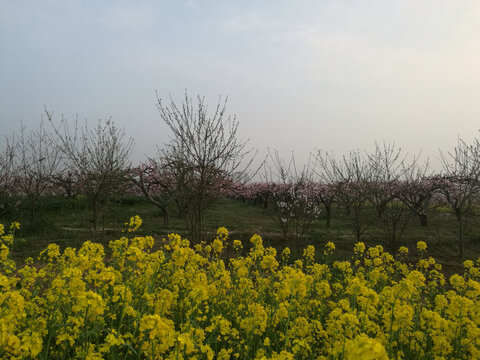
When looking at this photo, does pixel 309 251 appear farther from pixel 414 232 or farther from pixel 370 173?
pixel 414 232

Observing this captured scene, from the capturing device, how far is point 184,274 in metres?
4.37

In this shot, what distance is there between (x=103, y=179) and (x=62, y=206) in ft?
42.1

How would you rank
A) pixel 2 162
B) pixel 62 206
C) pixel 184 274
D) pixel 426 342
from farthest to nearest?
1. pixel 62 206
2. pixel 2 162
3. pixel 184 274
4. pixel 426 342

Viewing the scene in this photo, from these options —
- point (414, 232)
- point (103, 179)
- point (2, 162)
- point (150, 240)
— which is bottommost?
point (414, 232)

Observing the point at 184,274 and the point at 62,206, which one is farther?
the point at 62,206

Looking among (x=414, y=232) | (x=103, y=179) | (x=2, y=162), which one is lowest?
(x=414, y=232)

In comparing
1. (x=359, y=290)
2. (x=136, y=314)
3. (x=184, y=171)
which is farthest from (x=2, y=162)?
(x=359, y=290)

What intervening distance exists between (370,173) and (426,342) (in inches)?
355

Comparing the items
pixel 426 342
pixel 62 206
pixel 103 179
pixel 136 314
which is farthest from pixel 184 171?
pixel 62 206

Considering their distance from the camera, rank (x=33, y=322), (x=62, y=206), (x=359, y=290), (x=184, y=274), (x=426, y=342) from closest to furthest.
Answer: (x=33, y=322), (x=359, y=290), (x=426, y=342), (x=184, y=274), (x=62, y=206)

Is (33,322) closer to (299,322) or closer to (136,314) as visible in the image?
(136,314)

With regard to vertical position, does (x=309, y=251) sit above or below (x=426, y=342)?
above

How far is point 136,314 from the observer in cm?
320

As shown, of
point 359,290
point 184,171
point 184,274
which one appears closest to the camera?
point 359,290
